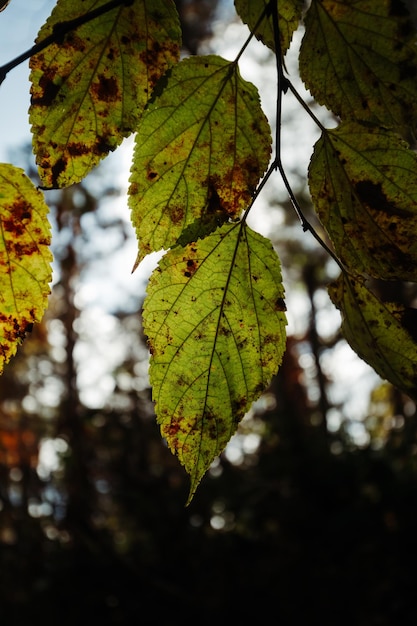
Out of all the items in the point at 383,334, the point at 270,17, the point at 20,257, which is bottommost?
the point at 383,334

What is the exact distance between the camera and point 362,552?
9.41 ft

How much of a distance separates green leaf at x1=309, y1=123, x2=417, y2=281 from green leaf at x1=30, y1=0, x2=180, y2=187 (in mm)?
141

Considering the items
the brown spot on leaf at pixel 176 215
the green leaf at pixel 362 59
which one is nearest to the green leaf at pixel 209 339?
the brown spot on leaf at pixel 176 215

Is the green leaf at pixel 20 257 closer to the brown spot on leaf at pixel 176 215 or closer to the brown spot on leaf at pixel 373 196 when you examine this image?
the brown spot on leaf at pixel 176 215

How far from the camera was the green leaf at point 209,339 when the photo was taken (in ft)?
1.17

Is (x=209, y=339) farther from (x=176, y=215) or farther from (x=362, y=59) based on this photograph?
(x=362, y=59)

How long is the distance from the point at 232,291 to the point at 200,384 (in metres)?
0.07

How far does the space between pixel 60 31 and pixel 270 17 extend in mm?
162

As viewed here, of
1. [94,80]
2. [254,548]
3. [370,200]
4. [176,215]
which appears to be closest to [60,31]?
[94,80]

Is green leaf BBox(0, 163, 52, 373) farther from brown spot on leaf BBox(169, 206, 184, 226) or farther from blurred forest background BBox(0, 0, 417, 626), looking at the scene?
blurred forest background BBox(0, 0, 417, 626)

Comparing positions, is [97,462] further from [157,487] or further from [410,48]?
[410,48]

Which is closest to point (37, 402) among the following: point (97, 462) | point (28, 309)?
point (97, 462)

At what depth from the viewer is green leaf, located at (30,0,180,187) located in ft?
1.12

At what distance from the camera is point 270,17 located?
378 millimetres
